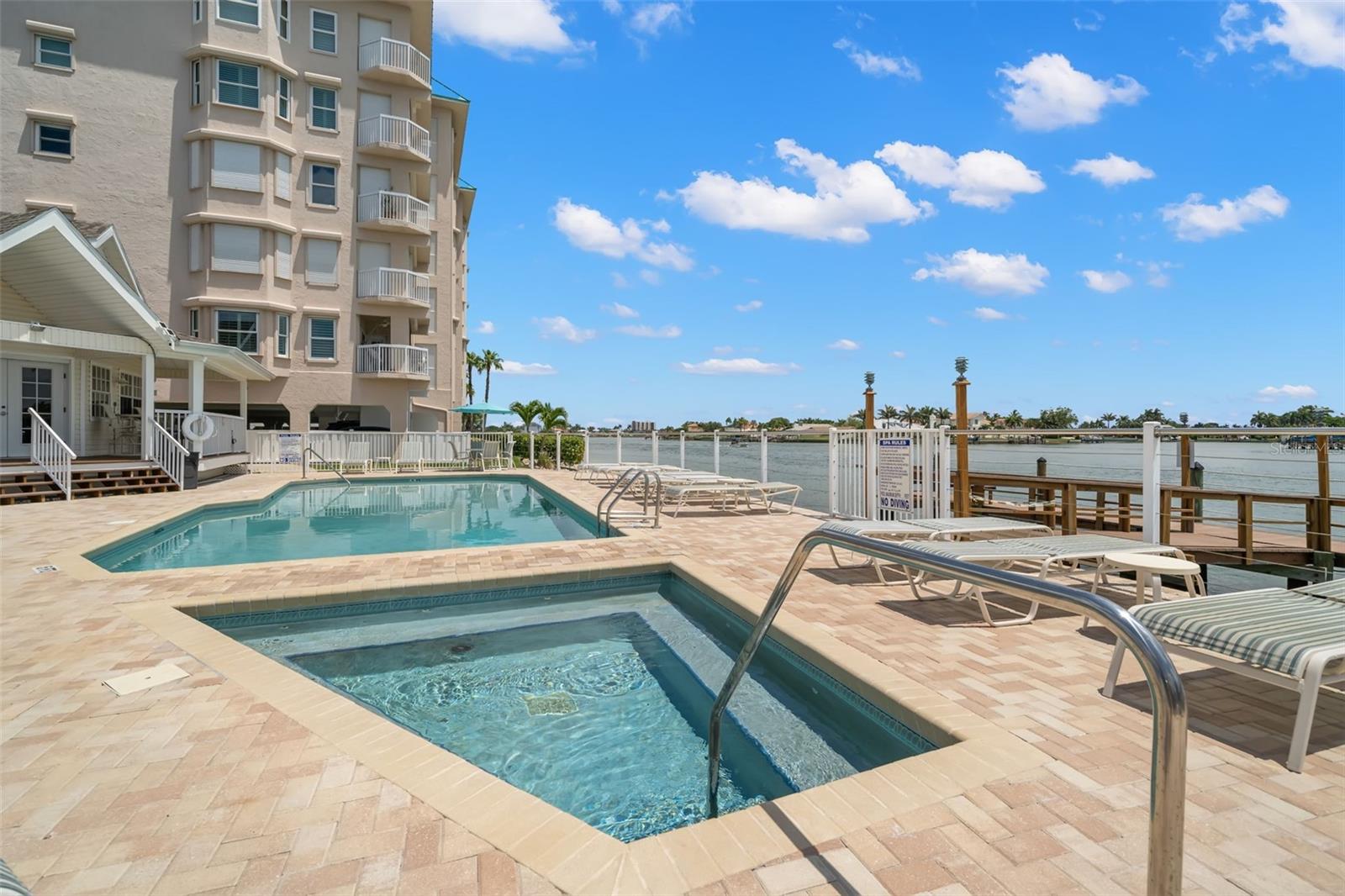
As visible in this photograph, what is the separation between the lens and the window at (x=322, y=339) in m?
23.8

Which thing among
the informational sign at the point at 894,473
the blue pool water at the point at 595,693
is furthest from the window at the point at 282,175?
the informational sign at the point at 894,473

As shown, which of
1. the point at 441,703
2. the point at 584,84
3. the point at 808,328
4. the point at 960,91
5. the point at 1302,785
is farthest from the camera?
the point at 808,328

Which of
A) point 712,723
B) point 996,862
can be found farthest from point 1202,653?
point 712,723

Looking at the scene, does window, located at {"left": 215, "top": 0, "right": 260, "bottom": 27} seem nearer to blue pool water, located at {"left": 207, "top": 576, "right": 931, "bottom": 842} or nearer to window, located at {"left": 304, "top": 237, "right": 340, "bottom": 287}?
window, located at {"left": 304, "top": 237, "right": 340, "bottom": 287}

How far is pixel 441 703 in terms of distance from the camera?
14.1ft

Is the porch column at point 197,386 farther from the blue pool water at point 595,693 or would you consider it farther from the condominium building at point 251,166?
the blue pool water at point 595,693

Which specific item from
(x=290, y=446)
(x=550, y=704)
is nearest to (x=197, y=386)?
(x=290, y=446)

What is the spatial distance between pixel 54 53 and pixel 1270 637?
107ft

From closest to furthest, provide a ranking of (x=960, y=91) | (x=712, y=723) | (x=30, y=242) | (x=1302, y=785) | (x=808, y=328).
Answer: (x=1302, y=785) → (x=712, y=723) → (x=30, y=242) → (x=960, y=91) → (x=808, y=328)

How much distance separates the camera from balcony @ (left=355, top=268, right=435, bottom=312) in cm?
2448

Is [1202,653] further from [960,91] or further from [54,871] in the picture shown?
[960,91]

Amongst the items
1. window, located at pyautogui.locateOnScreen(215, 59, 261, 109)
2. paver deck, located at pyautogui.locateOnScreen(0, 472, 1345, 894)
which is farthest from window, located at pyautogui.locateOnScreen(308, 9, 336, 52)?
paver deck, located at pyautogui.locateOnScreen(0, 472, 1345, 894)

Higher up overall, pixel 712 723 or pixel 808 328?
pixel 808 328

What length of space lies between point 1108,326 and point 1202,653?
47.0 meters
